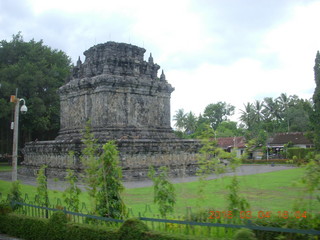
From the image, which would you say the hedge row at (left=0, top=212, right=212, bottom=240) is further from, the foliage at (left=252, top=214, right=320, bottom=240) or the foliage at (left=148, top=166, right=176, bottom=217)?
the foliage at (left=252, top=214, right=320, bottom=240)

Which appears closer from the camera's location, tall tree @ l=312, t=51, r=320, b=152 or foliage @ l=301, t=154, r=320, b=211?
foliage @ l=301, t=154, r=320, b=211

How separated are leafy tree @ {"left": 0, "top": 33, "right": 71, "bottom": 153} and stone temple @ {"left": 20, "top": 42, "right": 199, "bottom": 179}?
9194 mm

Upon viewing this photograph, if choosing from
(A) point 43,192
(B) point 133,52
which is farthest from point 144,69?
(A) point 43,192

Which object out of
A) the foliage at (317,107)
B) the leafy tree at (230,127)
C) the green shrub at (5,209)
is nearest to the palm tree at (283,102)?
the leafy tree at (230,127)

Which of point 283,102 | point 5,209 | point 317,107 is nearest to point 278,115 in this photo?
point 283,102

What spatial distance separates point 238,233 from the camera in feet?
14.7

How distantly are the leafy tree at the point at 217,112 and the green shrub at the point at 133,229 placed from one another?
6008 cm

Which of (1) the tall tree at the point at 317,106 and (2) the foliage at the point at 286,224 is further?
(1) the tall tree at the point at 317,106

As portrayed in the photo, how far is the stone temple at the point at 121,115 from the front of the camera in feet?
60.7

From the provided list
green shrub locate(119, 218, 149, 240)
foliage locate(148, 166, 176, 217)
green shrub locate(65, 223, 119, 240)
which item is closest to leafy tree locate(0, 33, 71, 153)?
green shrub locate(65, 223, 119, 240)

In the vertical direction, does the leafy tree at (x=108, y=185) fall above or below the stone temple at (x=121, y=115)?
below

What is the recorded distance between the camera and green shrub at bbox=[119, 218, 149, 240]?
546cm

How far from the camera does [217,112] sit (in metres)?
65.5

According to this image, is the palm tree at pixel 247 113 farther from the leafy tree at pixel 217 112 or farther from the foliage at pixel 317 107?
the foliage at pixel 317 107
